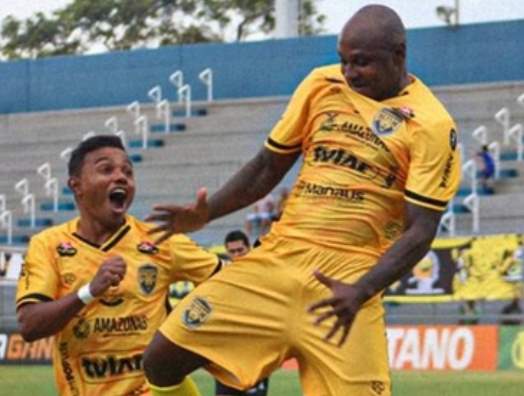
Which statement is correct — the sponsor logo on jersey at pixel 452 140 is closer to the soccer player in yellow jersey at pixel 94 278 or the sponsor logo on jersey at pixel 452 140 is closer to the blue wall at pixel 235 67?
the soccer player in yellow jersey at pixel 94 278

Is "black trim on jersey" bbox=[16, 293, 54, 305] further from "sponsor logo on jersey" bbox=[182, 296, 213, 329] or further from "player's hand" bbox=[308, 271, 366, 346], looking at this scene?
"player's hand" bbox=[308, 271, 366, 346]

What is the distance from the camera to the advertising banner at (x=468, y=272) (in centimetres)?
2530

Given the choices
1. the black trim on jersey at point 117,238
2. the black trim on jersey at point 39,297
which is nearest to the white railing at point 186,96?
the black trim on jersey at point 117,238

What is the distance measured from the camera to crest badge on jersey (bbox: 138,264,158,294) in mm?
9117

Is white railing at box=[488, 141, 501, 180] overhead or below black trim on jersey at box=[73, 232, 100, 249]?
below

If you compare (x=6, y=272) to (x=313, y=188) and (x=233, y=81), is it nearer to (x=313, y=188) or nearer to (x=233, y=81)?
(x=233, y=81)

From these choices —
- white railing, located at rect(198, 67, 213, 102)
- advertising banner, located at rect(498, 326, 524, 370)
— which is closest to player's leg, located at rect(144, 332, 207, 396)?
advertising banner, located at rect(498, 326, 524, 370)

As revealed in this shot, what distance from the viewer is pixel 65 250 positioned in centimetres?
919

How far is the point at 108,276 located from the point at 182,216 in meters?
0.45

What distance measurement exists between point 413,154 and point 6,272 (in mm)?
20365

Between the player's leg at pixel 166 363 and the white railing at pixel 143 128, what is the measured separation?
103 ft

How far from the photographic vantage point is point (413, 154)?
313 inches

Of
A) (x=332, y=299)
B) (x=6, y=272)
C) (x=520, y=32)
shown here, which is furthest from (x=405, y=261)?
(x=520, y=32)

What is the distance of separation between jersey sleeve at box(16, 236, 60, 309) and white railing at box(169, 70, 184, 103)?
3157 centimetres
